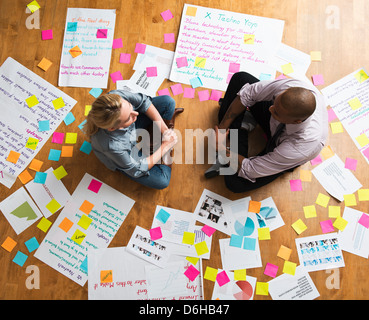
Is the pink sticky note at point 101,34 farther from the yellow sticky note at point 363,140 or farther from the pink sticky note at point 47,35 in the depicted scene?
the yellow sticky note at point 363,140

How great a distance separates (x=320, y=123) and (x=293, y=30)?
741mm

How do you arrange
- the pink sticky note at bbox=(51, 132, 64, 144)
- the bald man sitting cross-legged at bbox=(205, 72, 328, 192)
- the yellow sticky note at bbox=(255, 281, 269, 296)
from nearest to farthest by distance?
the bald man sitting cross-legged at bbox=(205, 72, 328, 192) → the yellow sticky note at bbox=(255, 281, 269, 296) → the pink sticky note at bbox=(51, 132, 64, 144)

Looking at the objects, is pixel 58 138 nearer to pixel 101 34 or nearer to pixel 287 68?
pixel 101 34

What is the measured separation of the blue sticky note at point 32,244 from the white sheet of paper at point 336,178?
1493 mm

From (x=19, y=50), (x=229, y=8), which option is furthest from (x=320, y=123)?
(x=19, y=50)

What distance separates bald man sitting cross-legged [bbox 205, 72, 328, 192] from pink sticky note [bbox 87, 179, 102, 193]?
0.57 m

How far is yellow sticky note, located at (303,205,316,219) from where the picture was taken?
64.1 inches

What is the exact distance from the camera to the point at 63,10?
5.80 ft

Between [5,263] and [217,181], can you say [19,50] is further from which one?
[217,181]

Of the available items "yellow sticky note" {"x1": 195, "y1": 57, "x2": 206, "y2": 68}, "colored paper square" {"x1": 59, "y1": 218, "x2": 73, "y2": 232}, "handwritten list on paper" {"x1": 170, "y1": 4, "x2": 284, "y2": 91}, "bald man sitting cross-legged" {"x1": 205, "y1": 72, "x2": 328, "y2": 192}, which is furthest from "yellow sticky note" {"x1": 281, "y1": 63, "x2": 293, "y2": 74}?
"colored paper square" {"x1": 59, "y1": 218, "x2": 73, "y2": 232}

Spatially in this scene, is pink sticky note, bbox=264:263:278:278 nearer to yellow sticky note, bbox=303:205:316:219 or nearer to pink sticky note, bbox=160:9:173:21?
yellow sticky note, bbox=303:205:316:219

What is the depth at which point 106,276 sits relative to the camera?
62.1 inches

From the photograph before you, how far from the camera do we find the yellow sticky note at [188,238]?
159cm

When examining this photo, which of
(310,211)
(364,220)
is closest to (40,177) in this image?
(310,211)
